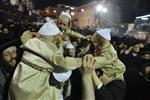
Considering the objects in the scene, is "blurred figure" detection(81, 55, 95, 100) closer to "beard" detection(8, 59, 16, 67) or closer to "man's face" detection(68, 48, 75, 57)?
"beard" detection(8, 59, 16, 67)

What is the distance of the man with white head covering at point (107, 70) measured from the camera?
378cm

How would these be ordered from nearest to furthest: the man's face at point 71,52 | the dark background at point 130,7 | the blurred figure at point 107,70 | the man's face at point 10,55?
the blurred figure at point 107,70 < the man's face at point 10,55 < the man's face at point 71,52 < the dark background at point 130,7

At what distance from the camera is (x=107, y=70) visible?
14.0 ft

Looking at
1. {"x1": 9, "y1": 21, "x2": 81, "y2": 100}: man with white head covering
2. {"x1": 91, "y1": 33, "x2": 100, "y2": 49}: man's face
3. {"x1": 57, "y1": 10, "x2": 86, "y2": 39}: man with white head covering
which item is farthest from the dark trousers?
{"x1": 57, "y1": 10, "x2": 86, "y2": 39}: man with white head covering

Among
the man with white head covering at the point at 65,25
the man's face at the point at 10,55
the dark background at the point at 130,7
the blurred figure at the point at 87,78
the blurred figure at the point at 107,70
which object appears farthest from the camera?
the dark background at the point at 130,7

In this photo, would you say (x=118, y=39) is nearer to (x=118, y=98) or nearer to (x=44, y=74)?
(x=118, y=98)

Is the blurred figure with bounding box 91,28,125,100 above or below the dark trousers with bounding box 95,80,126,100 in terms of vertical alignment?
above

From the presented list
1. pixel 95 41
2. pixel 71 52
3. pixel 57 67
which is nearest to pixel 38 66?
pixel 57 67

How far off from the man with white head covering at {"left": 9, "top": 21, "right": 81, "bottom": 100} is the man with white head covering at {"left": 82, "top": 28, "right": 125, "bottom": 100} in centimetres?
43

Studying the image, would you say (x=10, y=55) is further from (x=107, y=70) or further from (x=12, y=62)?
(x=107, y=70)

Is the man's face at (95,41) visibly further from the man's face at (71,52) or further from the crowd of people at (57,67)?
the man's face at (71,52)

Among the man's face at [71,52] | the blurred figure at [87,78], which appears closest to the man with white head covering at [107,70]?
the blurred figure at [87,78]

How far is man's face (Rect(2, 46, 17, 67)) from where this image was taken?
3896mm

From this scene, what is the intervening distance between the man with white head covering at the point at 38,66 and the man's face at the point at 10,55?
1.59ft
